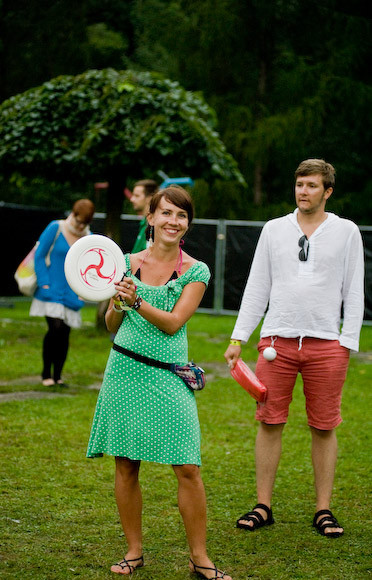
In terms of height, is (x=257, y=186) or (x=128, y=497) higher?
(x=257, y=186)

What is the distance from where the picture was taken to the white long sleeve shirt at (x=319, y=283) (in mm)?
4406

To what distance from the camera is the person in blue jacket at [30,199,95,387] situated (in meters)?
7.80

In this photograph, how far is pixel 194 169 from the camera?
1084 cm

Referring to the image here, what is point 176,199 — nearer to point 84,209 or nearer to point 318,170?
point 318,170

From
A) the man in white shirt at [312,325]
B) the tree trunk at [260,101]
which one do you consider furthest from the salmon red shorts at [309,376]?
the tree trunk at [260,101]

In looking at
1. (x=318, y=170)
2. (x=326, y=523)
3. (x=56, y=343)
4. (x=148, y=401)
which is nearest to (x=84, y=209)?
(x=56, y=343)

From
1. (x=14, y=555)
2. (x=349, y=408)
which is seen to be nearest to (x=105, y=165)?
(x=349, y=408)

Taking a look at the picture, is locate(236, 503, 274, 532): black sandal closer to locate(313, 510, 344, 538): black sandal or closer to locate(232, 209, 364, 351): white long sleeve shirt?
locate(313, 510, 344, 538): black sandal

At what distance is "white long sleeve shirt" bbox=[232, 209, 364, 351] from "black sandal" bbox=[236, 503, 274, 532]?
96 cm

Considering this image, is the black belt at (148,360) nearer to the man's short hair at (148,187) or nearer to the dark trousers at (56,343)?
the man's short hair at (148,187)

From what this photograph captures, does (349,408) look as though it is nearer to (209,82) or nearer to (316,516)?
(316,516)

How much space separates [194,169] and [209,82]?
40.3 ft

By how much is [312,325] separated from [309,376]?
29cm

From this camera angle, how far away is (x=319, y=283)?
441 cm
